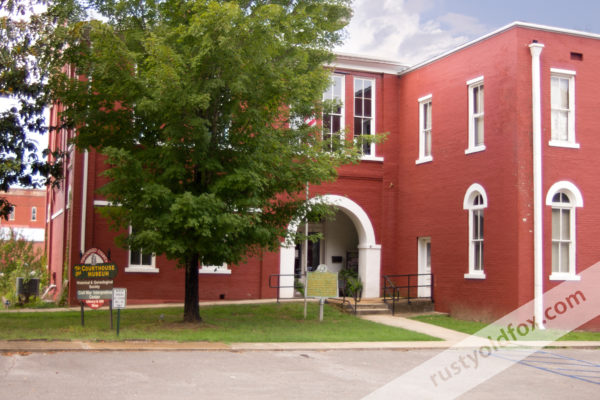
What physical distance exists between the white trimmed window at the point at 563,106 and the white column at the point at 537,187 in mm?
682

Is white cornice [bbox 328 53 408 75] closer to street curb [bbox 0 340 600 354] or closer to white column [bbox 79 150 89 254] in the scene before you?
white column [bbox 79 150 89 254]

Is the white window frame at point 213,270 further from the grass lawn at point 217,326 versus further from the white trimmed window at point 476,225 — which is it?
the white trimmed window at point 476,225

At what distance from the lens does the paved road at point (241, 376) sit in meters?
9.02

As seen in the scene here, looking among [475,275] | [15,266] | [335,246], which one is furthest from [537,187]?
[15,266]

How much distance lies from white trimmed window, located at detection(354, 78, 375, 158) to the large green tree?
610cm

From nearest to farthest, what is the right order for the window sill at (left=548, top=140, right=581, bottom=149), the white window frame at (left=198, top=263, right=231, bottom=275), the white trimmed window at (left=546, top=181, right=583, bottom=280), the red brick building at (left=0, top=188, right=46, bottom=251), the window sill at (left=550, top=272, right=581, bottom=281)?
1. the window sill at (left=550, top=272, right=581, bottom=281)
2. the white trimmed window at (left=546, top=181, right=583, bottom=280)
3. the window sill at (left=548, top=140, right=581, bottom=149)
4. the white window frame at (left=198, top=263, right=231, bottom=275)
5. the red brick building at (left=0, top=188, right=46, bottom=251)

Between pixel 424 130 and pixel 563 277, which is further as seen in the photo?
pixel 424 130

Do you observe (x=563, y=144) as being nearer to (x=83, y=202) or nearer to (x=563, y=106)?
(x=563, y=106)

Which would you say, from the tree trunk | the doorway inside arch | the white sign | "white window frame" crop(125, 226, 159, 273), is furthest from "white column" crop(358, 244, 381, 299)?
the white sign

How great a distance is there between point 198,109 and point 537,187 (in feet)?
29.5

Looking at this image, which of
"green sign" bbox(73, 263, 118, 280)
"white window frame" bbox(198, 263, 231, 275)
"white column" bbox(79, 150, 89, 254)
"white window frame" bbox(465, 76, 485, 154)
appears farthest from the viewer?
"white window frame" bbox(198, 263, 231, 275)

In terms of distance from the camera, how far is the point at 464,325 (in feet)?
60.4

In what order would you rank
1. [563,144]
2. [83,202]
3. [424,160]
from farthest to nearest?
[424,160] → [83,202] → [563,144]

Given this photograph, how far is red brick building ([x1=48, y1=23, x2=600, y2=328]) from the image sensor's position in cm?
1836
